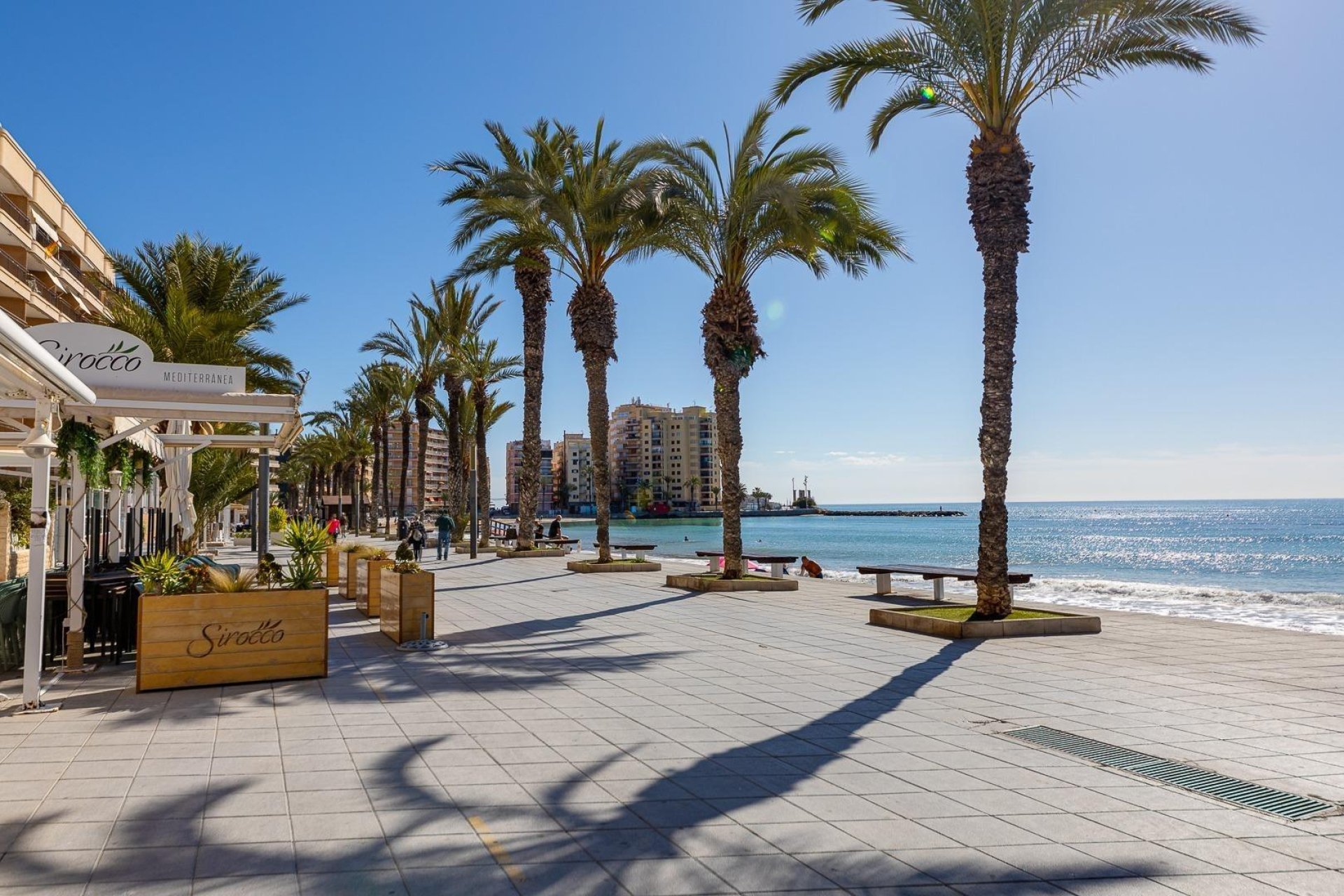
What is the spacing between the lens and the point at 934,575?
15.0 metres

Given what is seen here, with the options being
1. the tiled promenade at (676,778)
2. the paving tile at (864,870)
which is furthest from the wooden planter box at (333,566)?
the paving tile at (864,870)

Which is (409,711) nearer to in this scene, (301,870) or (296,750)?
(296,750)

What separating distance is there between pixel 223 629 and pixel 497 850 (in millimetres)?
4882

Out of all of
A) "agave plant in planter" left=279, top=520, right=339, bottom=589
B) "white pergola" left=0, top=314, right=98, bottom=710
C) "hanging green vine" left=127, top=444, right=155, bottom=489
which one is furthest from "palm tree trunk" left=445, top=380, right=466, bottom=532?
"white pergola" left=0, top=314, right=98, bottom=710

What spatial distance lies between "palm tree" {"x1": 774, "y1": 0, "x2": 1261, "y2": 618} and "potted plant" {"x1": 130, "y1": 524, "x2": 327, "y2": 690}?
8019 mm

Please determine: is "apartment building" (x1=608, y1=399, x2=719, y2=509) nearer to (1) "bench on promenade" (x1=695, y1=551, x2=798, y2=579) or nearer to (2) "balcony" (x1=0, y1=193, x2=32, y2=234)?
(2) "balcony" (x1=0, y1=193, x2=32, y2=234)

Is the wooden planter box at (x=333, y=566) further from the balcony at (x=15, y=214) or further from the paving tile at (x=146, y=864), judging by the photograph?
A: the balcony at (x=15, y=214)

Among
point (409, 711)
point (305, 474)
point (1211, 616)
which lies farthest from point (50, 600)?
point (305, 474)

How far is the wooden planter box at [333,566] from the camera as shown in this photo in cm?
1784

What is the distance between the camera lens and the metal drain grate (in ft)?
15.4

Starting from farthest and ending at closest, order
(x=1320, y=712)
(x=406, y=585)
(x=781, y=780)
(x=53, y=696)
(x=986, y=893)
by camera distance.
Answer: (x=406, y=585) < (x=53, y=696) < (x=1320, y=712) < (x=781, y=780) < (x=986, y=893)

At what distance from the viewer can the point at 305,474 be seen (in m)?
89.4

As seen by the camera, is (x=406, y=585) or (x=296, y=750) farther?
Result: (x=406, y=585)

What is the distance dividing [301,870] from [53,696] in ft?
16.4
